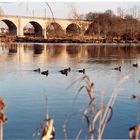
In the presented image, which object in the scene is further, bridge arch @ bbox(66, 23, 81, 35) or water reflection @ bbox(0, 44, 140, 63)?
water reflection @ bbox(0, 44, 140, 63)

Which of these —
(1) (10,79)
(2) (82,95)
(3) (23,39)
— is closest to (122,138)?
(2) (82,95)

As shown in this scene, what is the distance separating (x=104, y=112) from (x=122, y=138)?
4.41 metres

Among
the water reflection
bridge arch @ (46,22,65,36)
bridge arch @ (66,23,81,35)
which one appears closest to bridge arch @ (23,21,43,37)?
the water reflection

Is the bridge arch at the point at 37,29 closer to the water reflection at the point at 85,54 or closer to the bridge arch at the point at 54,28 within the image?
the water reflection at the point at 85,54

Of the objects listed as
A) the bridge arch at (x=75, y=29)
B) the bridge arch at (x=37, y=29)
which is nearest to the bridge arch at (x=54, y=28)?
the bridge arch at (x=75, y=29)

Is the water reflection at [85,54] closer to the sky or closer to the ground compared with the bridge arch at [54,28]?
closer to the ground

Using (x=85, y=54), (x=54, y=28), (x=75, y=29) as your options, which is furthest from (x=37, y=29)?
(x=54, y=28)

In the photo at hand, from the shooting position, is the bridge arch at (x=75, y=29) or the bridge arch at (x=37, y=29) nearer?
the bridge arch at (x=75, y=29)

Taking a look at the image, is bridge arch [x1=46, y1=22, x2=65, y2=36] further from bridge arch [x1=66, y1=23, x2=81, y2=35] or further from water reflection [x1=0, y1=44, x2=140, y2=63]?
water reflection [x1=0, y1=44, x2=140, y2=63]

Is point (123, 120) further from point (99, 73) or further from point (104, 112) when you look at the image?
point (99, 73)

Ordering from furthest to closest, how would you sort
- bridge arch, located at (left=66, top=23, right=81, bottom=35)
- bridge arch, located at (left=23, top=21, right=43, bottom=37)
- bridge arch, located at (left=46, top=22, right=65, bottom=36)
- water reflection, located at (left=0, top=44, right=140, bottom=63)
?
bridge arch, located at (left=23, top=21, right=43, bottom=37)
water reflection, located at (left=0, top=44, right=140, bottom=63)
bridge arch, located at (left=66, top=23, right=81, bottom=35)
bridge arch, located at (left=46, top=22, right=65, bottom=36)

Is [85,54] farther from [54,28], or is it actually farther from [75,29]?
[54,28]

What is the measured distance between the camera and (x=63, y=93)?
10766mm

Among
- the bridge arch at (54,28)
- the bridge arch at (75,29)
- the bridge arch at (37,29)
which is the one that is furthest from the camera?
the bridge arch at (37,29)
